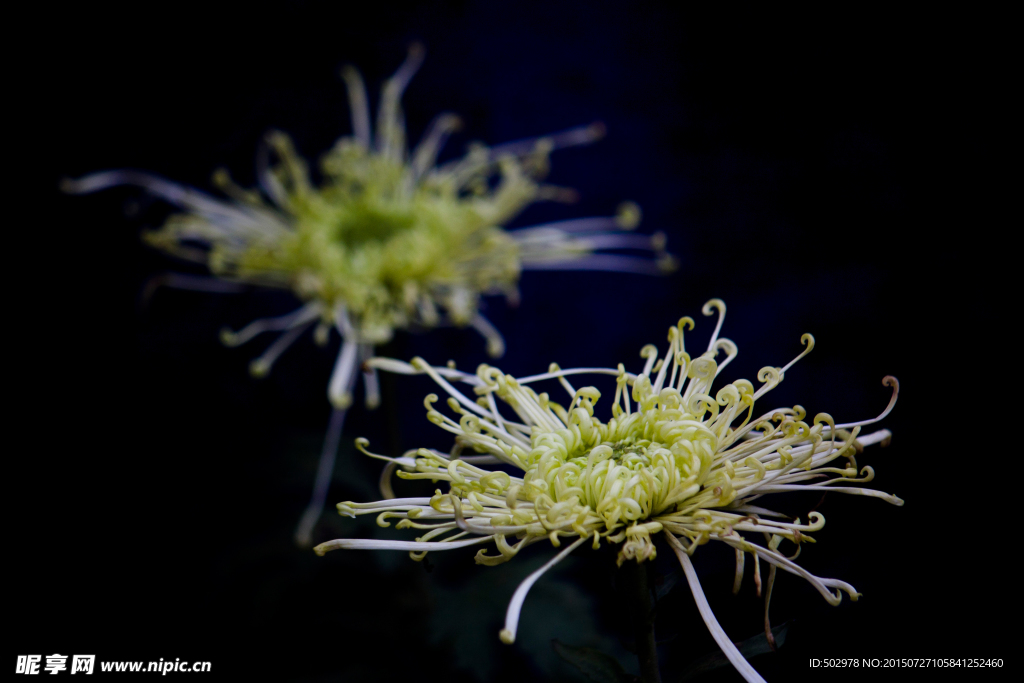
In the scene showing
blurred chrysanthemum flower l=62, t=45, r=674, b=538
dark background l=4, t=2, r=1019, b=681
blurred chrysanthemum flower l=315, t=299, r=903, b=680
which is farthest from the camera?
blurred chrysanthemum flower l=62, t=45, r=674, b=538

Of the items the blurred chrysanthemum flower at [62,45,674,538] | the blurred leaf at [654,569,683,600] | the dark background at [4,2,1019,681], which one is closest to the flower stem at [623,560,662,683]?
the blurred leaf at [654,569,683,600]

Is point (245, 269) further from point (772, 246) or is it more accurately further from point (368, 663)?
point (772, 246)

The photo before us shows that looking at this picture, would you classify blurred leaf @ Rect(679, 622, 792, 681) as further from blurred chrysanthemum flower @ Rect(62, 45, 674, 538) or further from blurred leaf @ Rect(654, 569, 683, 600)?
blurred chrysanthemum flower @ Rect(62, 45, 674, 538)

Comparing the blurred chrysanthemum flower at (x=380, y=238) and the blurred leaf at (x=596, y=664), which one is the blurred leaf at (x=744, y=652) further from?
the blurred chrysanthemum flower at (x=380, y=238)

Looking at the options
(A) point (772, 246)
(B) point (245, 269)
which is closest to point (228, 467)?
(B) point (245, 269)

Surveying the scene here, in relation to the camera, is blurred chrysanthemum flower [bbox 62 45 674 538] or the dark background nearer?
the dark background

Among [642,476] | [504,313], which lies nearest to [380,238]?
[504,313]

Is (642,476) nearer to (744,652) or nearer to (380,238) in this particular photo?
Answer: (744,652)
